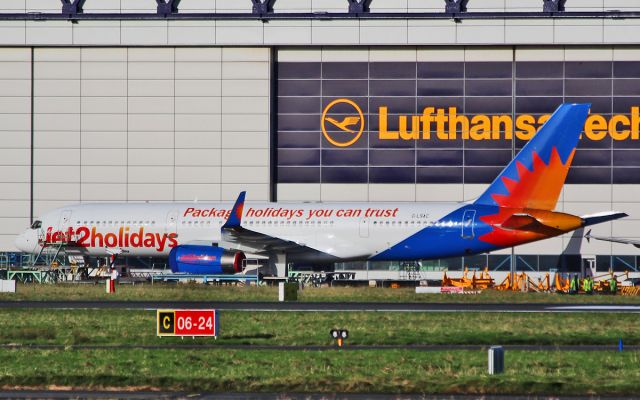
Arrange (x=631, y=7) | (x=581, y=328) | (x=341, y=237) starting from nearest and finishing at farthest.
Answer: (x=581, y=328), (x=341, y=237), (x=631, y=7)

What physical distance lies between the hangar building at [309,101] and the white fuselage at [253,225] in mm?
10951

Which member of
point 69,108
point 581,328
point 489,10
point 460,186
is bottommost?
point 581,328

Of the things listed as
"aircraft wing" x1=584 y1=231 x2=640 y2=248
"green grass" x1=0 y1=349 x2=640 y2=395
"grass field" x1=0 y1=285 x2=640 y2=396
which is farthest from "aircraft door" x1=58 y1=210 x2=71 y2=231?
"green grass" x1=0 y1=349 x2=640 y2=395

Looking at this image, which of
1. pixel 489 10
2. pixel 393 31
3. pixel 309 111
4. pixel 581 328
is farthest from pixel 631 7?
pixel 581 328

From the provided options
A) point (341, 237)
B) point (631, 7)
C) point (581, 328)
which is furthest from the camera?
point (631, 7)

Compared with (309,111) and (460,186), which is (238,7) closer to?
(309,111)

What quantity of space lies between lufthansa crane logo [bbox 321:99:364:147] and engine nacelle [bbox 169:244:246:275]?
60.3 feet

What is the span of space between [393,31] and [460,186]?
10.9m

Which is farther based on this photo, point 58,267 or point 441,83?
point 441,83

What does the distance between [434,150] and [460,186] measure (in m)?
2.97

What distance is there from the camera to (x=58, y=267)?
7269 cm

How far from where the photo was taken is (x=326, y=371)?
92.3 feet

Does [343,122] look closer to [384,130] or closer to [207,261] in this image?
[384,130]

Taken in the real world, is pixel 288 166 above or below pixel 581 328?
above
